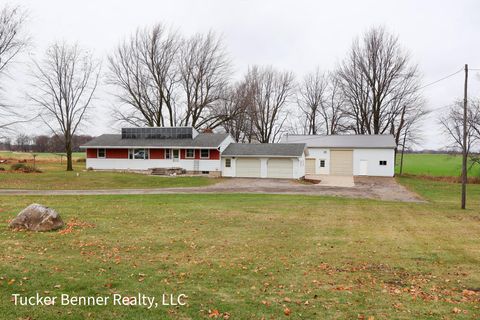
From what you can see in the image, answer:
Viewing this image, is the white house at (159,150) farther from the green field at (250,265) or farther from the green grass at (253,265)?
the green grass at (253,265)

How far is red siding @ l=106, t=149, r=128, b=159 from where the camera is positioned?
4234 centimetres

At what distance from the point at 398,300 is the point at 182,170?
35.3m

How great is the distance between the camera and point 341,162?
4488 centimetres

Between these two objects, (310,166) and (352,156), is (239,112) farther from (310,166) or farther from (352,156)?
(352,156)

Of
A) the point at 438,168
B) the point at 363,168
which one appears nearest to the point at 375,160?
the point at 363,168

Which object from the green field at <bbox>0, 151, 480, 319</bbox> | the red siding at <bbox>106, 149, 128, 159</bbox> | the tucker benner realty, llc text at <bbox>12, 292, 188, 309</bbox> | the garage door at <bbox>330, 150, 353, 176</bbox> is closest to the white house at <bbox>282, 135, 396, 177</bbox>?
the garage door at <bbox>330, 150, 353, 176</bbox>

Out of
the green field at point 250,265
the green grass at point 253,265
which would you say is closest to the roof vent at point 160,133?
the green field at point 250,265

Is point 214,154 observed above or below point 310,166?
above

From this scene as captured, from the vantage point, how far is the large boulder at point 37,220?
10964mm

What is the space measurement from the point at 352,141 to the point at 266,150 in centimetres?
1226

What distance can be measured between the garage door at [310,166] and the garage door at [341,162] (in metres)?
2.14

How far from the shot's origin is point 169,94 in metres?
50.5

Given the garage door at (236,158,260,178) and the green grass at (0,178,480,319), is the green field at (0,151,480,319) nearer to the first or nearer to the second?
the green grass at (0,178,480,319)

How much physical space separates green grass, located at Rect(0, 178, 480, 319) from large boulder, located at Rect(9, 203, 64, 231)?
42cm
